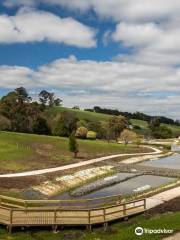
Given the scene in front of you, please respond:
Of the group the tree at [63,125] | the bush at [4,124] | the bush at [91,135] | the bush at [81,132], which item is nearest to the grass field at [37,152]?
the bush at [4,124]

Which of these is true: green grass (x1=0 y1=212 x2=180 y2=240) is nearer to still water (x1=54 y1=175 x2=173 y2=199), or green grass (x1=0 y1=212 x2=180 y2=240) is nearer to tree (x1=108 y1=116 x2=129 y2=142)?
still water (x1=54 y1=175 x2=173 y2=199)

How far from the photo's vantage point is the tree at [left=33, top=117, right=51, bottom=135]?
14975 cm

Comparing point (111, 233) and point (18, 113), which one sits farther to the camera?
point (18, 113)

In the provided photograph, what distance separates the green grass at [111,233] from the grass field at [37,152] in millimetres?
35897

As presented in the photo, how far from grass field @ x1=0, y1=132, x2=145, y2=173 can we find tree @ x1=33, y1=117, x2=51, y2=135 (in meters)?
37.2

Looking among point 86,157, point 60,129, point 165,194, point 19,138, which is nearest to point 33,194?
point 165,194

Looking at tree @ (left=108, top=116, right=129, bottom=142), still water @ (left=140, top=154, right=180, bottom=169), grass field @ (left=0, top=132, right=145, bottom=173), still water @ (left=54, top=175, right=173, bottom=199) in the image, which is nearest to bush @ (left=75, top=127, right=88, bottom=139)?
tree @ (left=108, top=116, right=129, bottom=142)

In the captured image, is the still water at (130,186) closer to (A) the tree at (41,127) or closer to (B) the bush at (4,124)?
(B) the bush at (4,124)

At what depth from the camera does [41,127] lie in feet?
494

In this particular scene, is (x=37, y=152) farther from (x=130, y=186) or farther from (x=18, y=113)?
(x=18, y=113)

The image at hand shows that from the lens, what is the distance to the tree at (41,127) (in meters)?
150

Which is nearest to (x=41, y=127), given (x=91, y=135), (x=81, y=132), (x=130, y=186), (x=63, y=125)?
(x=63, y=125)

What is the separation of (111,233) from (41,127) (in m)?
123

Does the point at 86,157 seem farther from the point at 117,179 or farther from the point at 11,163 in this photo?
the point at 117,179
